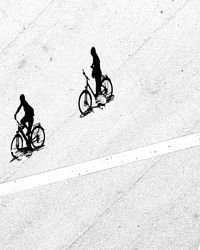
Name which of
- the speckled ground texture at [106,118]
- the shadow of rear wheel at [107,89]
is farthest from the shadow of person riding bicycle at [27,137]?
the shadow of rear wheel at [107,89]

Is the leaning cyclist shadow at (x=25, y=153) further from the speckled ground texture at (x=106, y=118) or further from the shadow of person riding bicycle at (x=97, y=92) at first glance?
the shadow of person riding bicycle at (x=97, y=92)

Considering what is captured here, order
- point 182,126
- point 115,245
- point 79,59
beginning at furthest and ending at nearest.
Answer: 1. point 79,59
2. point 182,126
3. point 115,245

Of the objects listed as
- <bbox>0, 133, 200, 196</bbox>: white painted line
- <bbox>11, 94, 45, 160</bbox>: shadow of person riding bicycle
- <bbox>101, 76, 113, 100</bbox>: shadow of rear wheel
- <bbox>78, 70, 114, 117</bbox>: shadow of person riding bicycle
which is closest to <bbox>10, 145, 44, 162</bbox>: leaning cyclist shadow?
<bbox>11, 94, 45, 160</bbox>: shadow of person riding bicycle

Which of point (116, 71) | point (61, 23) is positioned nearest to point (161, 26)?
point (116, 71)

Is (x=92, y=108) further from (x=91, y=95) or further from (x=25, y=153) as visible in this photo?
(x=25, y=153)

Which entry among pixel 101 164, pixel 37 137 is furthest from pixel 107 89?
pixel 37 137

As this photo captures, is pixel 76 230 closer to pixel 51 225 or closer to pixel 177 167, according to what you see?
pixel 51 225

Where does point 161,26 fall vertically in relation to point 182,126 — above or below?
above
